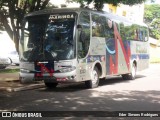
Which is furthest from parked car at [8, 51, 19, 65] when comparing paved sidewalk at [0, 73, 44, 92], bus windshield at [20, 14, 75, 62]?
bus windshield at [20, 14, 75, 62]

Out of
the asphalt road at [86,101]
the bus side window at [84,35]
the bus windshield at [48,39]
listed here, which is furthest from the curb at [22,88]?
the bus side window at [84,35]

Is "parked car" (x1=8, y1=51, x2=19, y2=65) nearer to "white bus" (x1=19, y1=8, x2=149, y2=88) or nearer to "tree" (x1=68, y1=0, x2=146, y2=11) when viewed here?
"tree" (x1=68, y1=0, x2=146, y2=11)

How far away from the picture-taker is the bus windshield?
601 inches

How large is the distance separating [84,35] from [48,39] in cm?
146

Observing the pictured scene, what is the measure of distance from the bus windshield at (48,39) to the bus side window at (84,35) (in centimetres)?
39

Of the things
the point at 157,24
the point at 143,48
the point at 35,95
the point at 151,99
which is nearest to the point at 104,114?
the point at 151,99

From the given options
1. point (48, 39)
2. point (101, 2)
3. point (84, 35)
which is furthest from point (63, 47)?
point (101, 2)

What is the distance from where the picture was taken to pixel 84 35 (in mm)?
15789

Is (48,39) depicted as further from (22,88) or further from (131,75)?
(131,75)

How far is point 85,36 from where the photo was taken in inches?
626

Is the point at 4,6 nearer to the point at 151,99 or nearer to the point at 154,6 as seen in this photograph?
the point at 151,99

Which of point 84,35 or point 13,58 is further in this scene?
point 13,58

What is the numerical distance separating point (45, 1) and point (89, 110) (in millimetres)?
9696

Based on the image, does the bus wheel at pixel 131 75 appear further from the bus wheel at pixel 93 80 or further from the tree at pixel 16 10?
the tree at pixel 16 10
